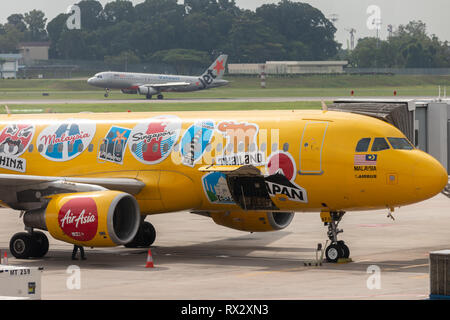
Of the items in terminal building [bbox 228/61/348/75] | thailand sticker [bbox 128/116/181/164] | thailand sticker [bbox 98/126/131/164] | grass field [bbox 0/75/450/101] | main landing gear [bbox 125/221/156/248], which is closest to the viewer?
thailand sticker [bbox 128/116/181/164]

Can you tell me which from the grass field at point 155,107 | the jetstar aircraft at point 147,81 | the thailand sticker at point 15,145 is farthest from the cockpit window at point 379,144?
the jetstar aircraft at point 147,81

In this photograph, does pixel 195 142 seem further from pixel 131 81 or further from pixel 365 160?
pixel 131 81

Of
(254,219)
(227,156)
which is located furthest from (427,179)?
(254,219)

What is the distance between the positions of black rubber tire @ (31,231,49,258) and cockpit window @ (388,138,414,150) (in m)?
10.4

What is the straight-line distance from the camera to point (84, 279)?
25.3 metres

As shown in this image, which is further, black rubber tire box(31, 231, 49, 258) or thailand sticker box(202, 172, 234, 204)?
black rubber tire box(31, 231, 49, 258)

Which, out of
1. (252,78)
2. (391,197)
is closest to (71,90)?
(252,78)

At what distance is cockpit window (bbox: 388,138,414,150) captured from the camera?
27.6 metres

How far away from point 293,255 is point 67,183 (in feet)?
22.7

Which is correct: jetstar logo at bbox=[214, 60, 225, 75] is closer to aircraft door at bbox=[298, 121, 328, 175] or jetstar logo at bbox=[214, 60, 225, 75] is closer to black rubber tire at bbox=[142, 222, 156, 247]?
black rubber tire at bbox=[142, 222, 156, 247]

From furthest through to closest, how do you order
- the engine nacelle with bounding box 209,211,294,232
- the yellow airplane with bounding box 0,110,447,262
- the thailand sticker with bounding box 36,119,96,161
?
the engine nacelle with bounding box 209,211,294,232
the thailand sticker with bounding box 36,119,96,161
the yellow airplane with bounding box 0,110,447,262

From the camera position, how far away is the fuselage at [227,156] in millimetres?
27312

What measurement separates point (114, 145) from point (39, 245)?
3636 mm

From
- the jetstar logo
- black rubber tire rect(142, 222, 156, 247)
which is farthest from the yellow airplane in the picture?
the jetstar logo
